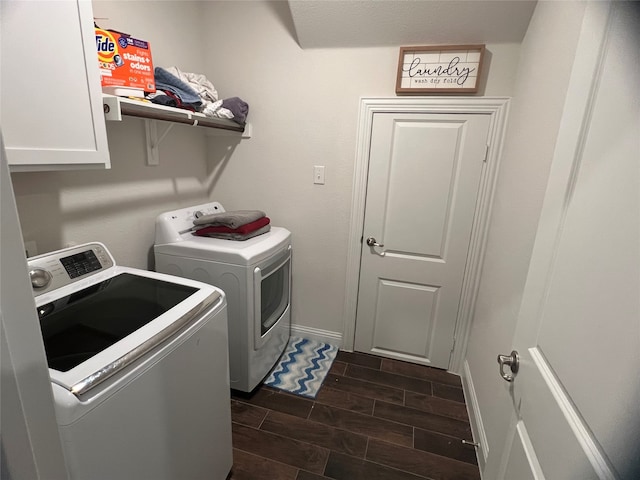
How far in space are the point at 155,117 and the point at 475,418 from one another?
229 centimetres

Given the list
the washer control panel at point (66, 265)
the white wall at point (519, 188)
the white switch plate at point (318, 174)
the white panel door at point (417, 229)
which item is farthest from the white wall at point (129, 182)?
the white wall at point (519, 188)

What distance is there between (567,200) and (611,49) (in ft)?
0.92

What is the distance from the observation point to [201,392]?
116cm

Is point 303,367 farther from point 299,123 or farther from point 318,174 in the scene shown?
point 299,123

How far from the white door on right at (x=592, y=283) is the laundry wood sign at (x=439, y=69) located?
1257 millimetres

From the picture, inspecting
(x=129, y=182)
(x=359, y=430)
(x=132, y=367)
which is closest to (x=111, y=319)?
(x=132, y=367)

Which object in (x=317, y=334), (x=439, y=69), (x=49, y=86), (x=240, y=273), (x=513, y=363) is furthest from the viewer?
(x=317, y=334)

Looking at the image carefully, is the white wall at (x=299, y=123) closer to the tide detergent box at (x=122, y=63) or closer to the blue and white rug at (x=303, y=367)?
the blue and white rug at (x=303, y=367)

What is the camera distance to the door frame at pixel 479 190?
71.7 inches

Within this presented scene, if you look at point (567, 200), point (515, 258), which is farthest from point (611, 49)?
point (515, 258)

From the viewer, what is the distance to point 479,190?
192cm

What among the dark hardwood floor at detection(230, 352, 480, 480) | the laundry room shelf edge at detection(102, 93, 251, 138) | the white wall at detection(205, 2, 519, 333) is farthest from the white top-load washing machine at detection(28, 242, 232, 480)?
the white wall at detection(205, 2, 519, 333)

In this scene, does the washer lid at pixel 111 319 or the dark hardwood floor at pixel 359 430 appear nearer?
the washer lid at pixel 111 319

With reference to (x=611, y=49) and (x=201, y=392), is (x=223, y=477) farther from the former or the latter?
(x=611, y=49)
